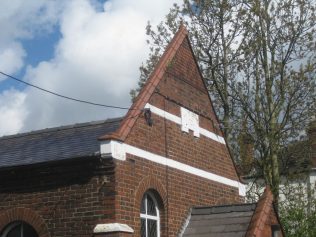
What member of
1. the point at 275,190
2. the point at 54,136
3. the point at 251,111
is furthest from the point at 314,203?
the point at 54,136

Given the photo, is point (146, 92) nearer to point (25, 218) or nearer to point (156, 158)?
point (156, 158)

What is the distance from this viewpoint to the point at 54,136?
15.8m

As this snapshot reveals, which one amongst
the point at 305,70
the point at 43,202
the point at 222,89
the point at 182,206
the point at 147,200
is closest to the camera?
the point at 43,202

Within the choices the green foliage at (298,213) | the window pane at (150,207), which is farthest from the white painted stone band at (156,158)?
the green foliage at (298,213)

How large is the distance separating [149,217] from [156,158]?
55.9 inches

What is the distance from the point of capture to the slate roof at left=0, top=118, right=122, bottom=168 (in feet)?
45.6

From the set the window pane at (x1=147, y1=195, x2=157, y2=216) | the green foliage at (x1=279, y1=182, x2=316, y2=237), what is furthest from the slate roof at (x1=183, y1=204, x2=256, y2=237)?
the green foliage at (x1=279, y1=182, x2=316, y2=237)

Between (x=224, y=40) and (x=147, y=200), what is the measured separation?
12.2 metres

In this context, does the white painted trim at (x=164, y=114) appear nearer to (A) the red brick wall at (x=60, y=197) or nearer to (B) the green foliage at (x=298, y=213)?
(A) the red brick wall at (x=60, y=197)

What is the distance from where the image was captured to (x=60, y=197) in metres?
13.5

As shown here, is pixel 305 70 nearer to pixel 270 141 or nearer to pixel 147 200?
pixel 270 141

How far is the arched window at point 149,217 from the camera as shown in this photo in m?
14.2

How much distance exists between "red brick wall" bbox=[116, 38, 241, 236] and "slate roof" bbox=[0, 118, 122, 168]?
0.93 m

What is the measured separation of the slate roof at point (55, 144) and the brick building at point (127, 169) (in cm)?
4
